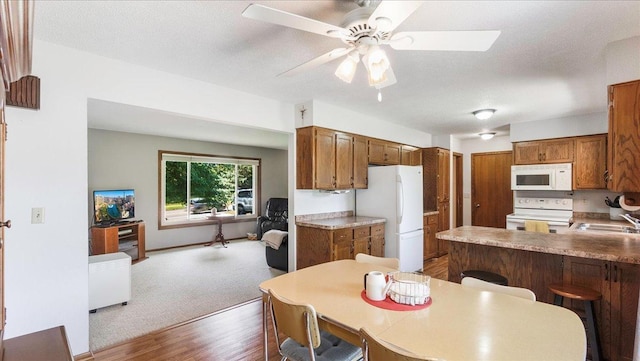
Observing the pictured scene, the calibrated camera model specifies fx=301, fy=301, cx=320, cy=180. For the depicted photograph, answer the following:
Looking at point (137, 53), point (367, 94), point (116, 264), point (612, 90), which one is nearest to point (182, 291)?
point (116, 264)

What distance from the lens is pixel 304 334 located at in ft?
4.81

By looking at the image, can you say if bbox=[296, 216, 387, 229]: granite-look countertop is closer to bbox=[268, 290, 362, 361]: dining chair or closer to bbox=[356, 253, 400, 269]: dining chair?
bbox=[356, 253, 400, 269]: dining chair

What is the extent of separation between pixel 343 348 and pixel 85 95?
2.69 m

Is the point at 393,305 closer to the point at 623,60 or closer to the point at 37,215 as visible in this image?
the point at 623,60

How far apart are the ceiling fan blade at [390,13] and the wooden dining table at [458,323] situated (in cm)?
137

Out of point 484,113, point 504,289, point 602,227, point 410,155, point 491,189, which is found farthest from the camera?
point 491,189

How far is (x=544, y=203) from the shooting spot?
4.97m

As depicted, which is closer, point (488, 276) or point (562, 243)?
Result: point (562, 243)

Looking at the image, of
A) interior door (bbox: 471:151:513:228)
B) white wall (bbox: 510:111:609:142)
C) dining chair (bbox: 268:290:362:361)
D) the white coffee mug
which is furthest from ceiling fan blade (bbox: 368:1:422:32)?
interior door (bbox: 471:151:513:228)

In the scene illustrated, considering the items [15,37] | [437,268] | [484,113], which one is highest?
[484,113]

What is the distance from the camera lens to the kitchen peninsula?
207cm

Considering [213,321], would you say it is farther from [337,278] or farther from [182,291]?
[337,278]

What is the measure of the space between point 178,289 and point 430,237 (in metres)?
4.07

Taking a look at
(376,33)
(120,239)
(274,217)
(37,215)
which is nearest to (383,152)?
(274,217)
